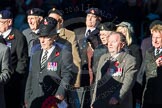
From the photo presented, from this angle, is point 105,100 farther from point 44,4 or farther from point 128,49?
point 44,4

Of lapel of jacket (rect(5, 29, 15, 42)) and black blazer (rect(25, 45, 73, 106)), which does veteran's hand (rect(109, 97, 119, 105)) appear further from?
lapel of jacket (rect(5, 29, 15, 42))

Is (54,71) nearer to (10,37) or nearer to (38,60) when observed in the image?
(38,60)

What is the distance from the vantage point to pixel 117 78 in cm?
795

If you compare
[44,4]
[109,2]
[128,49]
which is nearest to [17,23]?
[44,4]

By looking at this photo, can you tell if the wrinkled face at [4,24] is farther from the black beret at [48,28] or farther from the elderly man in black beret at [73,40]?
the black beret at [48,28]

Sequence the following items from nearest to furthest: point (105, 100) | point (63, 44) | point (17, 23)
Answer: point (105, 100) < point (63, 44) < point (17, 23)

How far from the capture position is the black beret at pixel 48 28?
8.22 m

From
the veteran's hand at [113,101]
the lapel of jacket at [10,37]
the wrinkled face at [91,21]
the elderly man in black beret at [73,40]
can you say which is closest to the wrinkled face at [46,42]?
the elderly man in black beret at [73,40]

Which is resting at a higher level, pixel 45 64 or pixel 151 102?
pixel 45 64

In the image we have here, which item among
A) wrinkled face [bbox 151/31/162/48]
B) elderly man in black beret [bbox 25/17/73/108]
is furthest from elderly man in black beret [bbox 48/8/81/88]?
wrinkled face [bbox 151/31/162/48]

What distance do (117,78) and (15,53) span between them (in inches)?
82.6

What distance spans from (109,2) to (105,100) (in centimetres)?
538

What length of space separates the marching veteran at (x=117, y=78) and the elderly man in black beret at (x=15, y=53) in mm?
1699

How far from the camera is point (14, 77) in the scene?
9.42 meters
